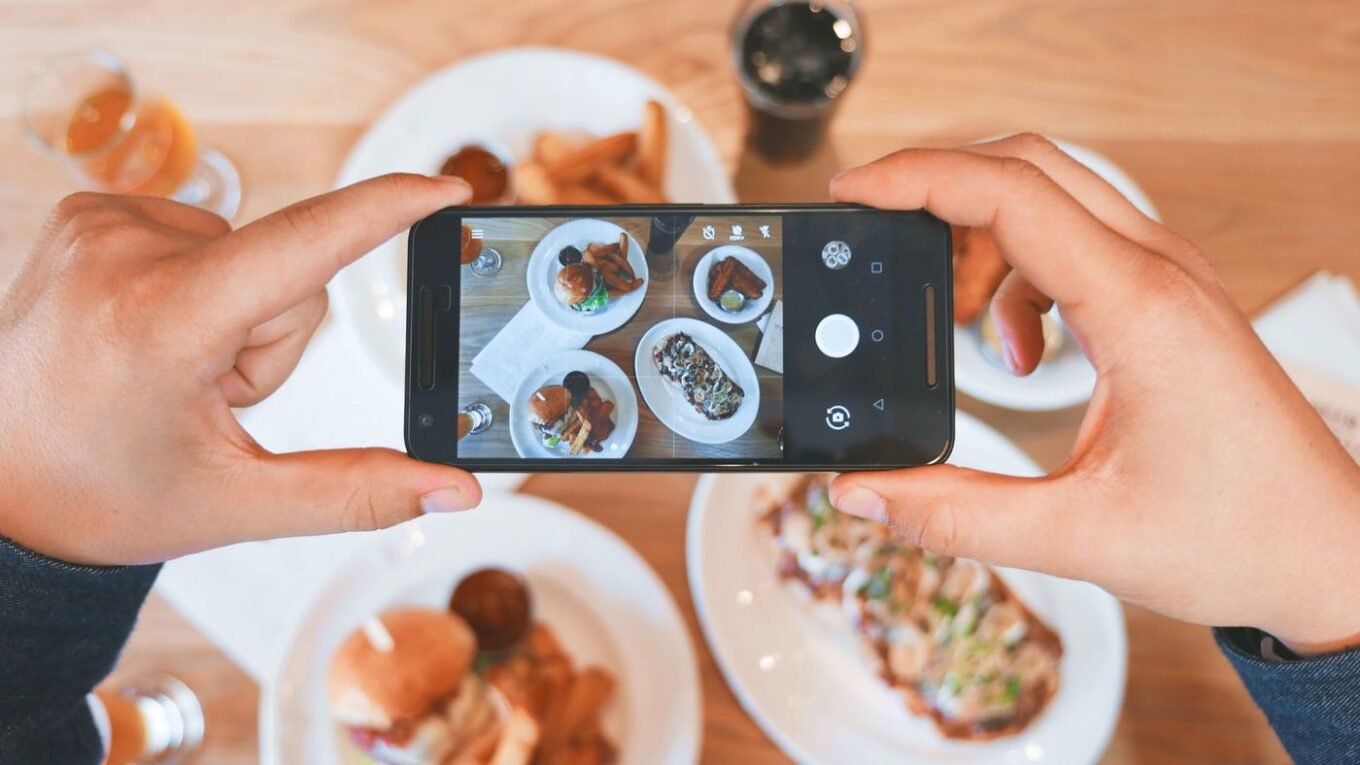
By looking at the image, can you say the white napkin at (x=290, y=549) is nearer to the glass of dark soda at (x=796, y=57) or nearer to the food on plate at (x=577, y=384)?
the food on plate at (x=577, y=384)

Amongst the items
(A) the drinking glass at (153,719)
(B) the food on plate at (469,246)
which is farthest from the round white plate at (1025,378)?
(A) the drinking glass at (153,719)

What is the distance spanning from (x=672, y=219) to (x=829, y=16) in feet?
1.45

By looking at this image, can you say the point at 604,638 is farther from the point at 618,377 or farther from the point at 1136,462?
the point at 1136,462

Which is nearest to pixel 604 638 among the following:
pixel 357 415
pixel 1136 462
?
pixel 357 415

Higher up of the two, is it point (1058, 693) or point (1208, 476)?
point (1208, 476)

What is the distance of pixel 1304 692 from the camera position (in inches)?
26.9

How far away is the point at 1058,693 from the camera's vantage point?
949 millimetres

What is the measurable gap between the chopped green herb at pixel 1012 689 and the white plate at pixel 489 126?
0.58 m

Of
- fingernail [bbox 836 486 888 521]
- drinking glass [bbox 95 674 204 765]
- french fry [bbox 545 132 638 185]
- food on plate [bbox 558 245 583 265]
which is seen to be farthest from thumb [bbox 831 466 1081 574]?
drinking glass [bbox 95 674 204 765]

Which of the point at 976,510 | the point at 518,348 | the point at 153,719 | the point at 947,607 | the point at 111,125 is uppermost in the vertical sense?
the point at 111,125

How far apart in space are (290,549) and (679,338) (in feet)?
1.82

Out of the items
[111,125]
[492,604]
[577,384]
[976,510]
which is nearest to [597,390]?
[577,384]

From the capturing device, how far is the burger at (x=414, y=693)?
2.97ft

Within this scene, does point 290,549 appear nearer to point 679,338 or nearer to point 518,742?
point 518,742
